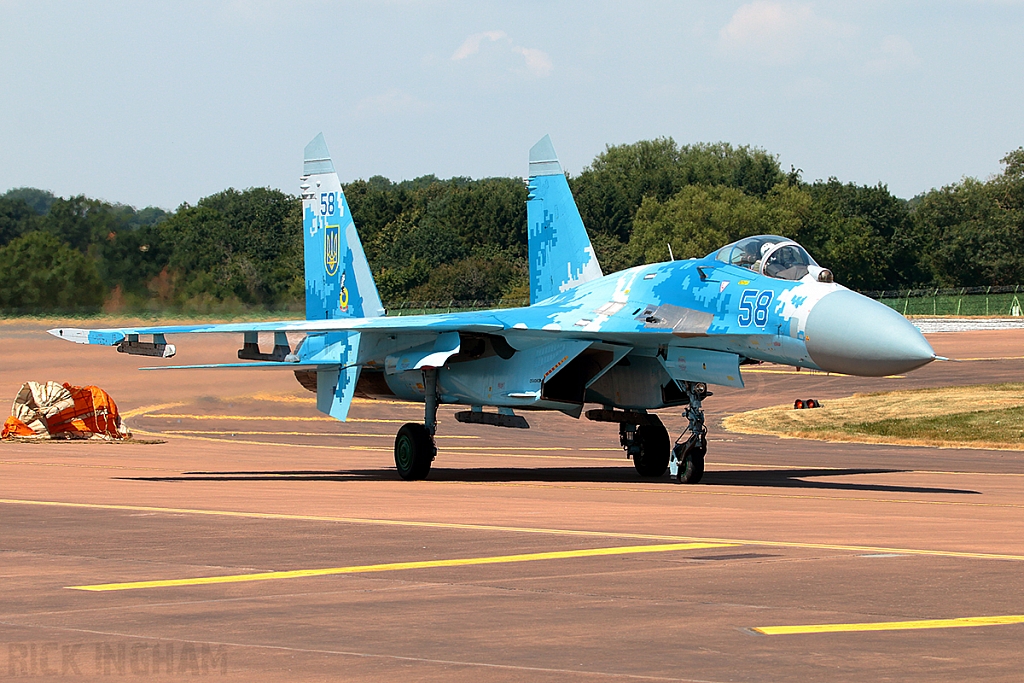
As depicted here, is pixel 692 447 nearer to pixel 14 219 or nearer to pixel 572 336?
pixel 572 336

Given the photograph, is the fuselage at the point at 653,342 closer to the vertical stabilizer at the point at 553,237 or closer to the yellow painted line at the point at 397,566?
the vertical stabilizer at the point at 553,237

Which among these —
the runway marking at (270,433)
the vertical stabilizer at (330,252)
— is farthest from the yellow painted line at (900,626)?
the runway marking at (270,433)

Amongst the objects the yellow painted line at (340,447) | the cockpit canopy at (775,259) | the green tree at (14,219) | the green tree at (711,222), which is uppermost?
the green tree at (711,222)

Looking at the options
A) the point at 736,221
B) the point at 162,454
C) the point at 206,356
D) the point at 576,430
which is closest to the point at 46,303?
the point at 206,356

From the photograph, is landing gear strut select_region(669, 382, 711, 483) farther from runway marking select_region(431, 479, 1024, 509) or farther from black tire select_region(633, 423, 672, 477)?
black tire select_region(633, 423, 672, 477)

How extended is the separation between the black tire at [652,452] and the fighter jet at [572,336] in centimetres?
2

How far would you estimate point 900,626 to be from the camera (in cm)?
795

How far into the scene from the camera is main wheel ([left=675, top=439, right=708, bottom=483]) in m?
19.0

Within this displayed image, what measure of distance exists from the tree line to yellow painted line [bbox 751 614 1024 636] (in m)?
24.7

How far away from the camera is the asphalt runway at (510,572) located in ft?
23.3

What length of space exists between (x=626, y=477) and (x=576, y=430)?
1431 cm

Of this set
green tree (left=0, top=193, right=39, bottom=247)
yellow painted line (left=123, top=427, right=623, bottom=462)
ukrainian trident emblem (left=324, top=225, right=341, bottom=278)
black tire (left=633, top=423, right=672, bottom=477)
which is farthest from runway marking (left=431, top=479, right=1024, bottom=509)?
green tree (left=0, top=193, right=39, bottom=247)

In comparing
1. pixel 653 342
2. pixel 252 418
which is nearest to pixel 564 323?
pixel 653 342

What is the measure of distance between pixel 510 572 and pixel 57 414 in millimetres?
20612
